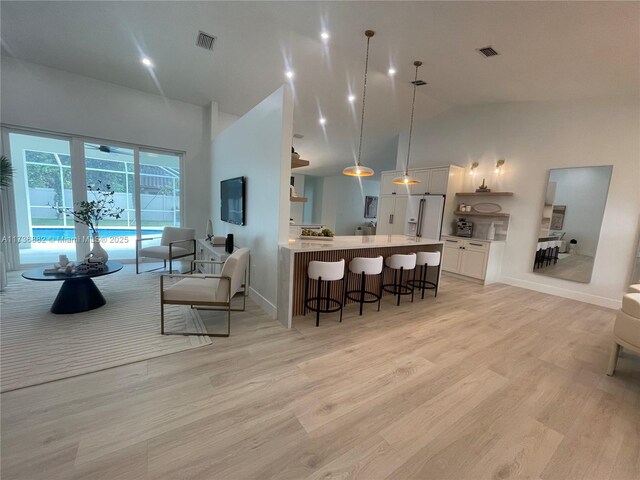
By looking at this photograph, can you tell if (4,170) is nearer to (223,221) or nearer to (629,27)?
(223,221)

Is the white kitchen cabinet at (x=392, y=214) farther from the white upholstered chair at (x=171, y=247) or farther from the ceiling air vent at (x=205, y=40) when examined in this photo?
the ceiling air vent at (x=205, y=40)

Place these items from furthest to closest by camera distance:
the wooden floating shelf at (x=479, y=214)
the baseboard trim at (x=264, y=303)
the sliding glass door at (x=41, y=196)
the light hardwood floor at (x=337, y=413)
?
the wooden floating shelf at (x=479, y=214) < the sliding glass door at (x=41, y=196) < the baseboard trim at (x=264, y=303) < the light hardwood floor at (x=337, y=413)

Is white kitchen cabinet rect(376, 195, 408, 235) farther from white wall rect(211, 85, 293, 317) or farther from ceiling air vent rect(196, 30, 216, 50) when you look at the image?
ceiling air vent rect(196, 30, 216, 50)

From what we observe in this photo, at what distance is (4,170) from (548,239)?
9.14m

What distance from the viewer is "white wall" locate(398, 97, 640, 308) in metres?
4.02

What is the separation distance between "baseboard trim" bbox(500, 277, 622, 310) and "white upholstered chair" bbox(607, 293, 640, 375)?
276cm

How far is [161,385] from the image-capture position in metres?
1.94

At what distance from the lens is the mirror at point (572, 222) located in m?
4.28

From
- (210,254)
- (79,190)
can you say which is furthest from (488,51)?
(79,190)

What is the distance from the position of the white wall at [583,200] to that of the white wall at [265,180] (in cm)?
484

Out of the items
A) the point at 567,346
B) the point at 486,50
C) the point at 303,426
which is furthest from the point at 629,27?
the point at 303,426

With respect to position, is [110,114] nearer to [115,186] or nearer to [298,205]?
[115,186]

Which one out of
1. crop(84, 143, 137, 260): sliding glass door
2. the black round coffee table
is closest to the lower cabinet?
the black round coffee table

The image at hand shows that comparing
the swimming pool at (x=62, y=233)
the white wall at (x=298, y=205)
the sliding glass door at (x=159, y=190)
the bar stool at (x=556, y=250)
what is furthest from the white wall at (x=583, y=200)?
the swimming pool at (x=62, y=233)
